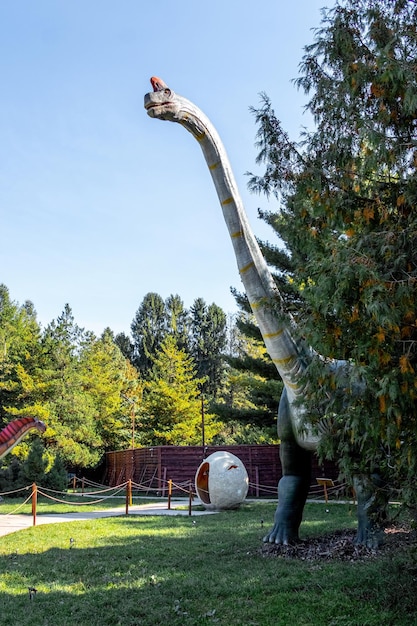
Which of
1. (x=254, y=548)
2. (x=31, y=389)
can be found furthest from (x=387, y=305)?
(x=31, y=389)

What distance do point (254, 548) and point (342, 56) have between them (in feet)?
20.0

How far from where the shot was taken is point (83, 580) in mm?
6414

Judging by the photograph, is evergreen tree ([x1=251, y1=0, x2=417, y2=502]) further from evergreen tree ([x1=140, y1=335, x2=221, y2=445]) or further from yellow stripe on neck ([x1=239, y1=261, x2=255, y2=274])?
evergreen tree ([x1=140, y1=335, x2=221, y2=445])

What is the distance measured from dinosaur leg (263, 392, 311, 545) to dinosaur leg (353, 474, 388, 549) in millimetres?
870

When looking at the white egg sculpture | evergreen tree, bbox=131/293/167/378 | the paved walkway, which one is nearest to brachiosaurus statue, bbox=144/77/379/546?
the paved walkway

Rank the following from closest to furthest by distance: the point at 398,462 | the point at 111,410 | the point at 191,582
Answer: the point at 398,462 → the point at 191,582 → the point at 111,410

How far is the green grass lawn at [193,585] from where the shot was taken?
5016mm

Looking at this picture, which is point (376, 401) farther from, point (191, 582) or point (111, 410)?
point (111, 410)

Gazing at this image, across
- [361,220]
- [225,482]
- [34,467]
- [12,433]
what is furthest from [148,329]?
[361,220]

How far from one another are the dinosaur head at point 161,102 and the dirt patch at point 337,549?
537 centimetres

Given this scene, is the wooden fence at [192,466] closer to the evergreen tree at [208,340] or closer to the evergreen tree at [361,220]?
the evergreen tree at [361,220]

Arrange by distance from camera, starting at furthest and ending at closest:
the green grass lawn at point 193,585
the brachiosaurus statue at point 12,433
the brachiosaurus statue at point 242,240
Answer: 1. the brachiosaurus statue at point 12,433
2. the brachiosaurus statue at point 242,240
3. the green grass lawn at point 193,585

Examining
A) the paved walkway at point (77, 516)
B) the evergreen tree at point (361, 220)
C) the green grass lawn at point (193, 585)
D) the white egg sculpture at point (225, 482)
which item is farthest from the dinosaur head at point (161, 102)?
the white egg sculpture at point (225, 482)

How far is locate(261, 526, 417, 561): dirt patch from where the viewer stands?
6.96 meters
